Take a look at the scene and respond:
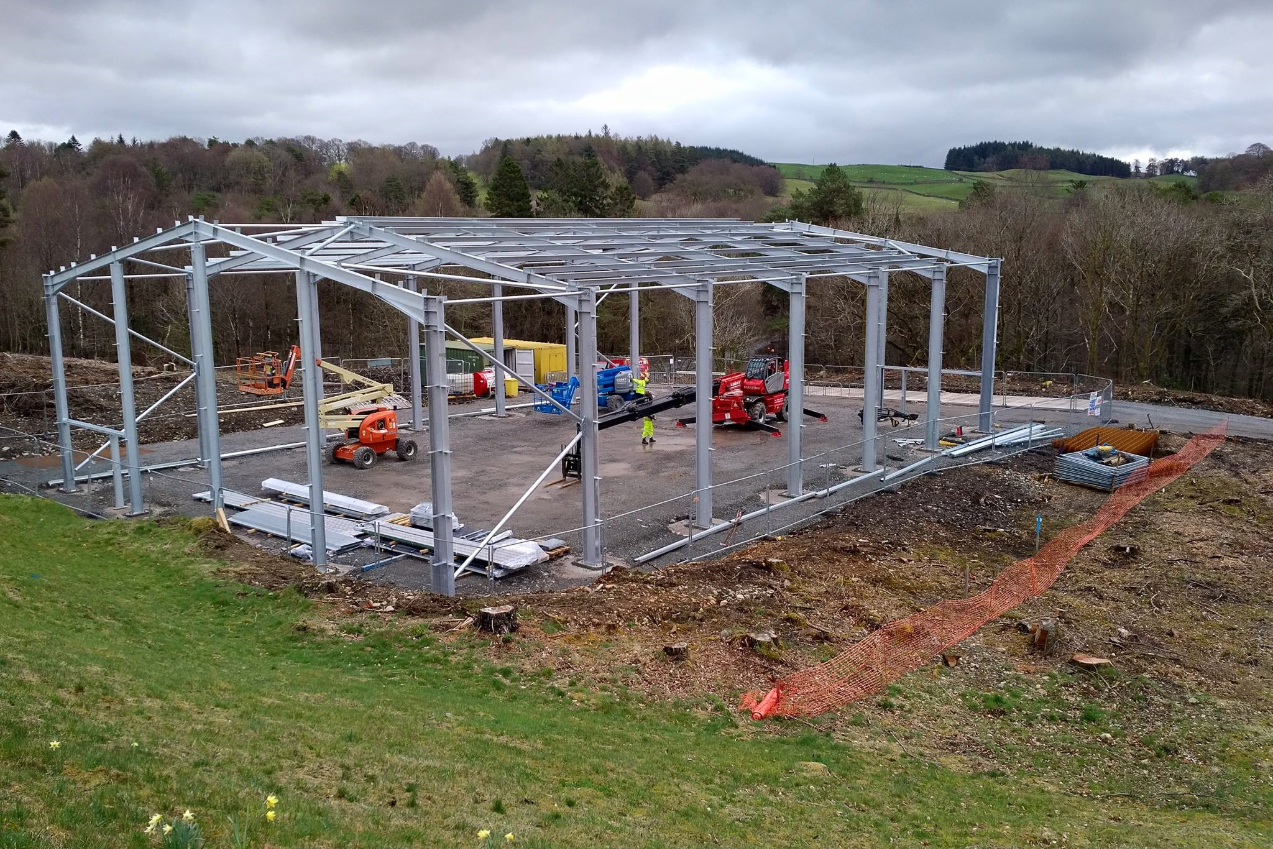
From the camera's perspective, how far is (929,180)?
311 ft

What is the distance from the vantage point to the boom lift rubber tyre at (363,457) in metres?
23.2

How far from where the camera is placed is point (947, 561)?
1677 centimetres

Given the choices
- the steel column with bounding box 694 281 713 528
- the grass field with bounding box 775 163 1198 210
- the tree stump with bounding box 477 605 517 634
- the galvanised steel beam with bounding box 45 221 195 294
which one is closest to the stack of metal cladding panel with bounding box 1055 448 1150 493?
the steel column with bounding box 694 281 713 528

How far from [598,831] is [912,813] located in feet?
11.1

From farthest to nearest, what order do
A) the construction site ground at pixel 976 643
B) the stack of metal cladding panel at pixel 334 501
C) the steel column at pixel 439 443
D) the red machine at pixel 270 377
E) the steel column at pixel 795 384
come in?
the red machine at pixel 270 377 → the steel column at pixel 795 384 → the stack of metal cladding panel at pixel 334 501 → the steel column at pixel 439 443 → the construction site ground at pixel 976 643

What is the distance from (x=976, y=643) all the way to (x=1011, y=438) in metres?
14.5

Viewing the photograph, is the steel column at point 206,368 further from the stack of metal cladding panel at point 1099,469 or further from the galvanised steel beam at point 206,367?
the stack of metal cladding panel at point 1099,469

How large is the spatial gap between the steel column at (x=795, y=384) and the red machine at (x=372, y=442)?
10.6m

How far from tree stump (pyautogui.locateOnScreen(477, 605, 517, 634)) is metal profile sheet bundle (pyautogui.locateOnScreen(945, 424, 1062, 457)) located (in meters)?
16.3

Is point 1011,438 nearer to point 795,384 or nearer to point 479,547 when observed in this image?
point 795,384

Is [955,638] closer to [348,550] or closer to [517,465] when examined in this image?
[348,550]

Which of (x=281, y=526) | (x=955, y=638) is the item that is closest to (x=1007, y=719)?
(x=955, y=638)

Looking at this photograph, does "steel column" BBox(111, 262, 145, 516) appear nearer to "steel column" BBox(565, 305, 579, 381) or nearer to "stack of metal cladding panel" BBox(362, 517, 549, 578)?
"stack of metal cladding panel" BBox(362, 517, 549, 578)

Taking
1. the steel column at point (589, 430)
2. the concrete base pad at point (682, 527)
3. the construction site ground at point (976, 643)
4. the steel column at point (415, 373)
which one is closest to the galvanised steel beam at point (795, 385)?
the construction site ground at point (976, 643)
